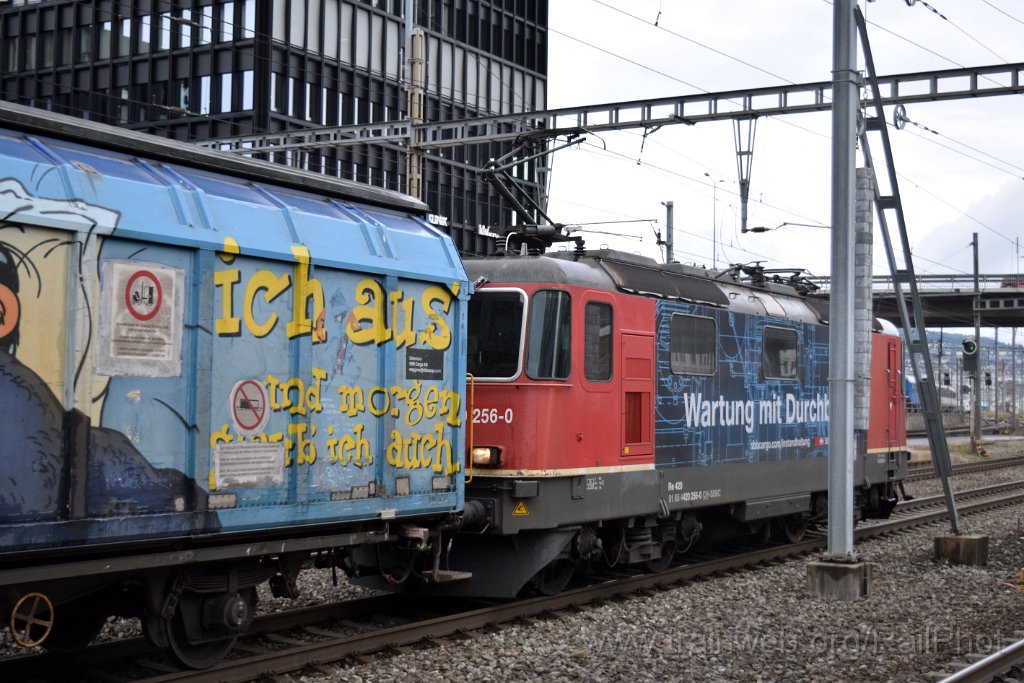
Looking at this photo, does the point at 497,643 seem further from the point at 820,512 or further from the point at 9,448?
the point at 820,512

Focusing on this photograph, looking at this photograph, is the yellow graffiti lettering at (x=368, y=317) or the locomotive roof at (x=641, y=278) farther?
the locomotive roof at (x=641, y=278)

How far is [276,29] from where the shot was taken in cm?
4409

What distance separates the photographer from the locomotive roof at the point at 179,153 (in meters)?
6.96

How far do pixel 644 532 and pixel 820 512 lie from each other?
5.80 meters

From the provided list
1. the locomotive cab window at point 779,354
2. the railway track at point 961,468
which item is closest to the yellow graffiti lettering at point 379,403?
the locomotive cab window at point 779,354

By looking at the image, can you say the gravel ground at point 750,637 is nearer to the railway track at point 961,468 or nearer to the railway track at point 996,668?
the railway track at point 996,668

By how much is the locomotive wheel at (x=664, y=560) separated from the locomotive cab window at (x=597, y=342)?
2994mm

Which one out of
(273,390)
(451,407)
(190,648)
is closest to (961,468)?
(451,407)

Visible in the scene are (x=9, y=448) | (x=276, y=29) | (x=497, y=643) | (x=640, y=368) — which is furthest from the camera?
(x=276, y=29)

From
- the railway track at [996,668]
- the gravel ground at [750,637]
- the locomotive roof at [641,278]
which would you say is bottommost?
the gravel ground at [750,637]

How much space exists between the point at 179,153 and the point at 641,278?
625 centimetres

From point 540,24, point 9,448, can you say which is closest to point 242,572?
point 9,448

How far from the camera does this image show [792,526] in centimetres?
1712

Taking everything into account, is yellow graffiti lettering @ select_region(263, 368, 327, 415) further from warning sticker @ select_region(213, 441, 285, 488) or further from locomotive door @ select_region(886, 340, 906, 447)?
locomotive door @ select_region(886, 340, 906, 447)
